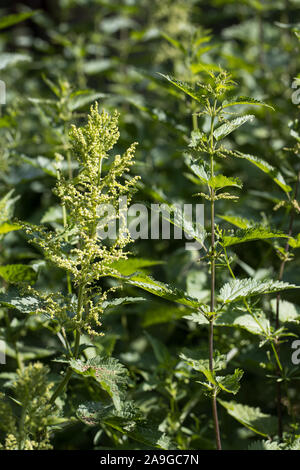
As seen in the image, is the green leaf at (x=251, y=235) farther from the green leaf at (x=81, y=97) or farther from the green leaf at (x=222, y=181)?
the green leaf at (x=81, y=97)

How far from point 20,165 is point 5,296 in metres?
1.07

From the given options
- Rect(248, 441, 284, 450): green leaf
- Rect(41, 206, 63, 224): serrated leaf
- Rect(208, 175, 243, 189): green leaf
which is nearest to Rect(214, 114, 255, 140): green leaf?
Rect(208, 175, 243, 189): green leaf

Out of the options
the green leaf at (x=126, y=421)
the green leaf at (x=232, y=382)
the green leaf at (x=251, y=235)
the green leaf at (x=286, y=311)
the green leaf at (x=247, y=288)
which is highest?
the green leaf at (x=251, y=235)

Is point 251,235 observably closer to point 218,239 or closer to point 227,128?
point 218,239

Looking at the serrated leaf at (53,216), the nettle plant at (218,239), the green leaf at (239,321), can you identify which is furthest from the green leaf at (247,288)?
the serrated leaf at (53,216)

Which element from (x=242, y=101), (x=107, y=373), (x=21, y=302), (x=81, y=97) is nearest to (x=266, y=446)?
(x=107, y=373)

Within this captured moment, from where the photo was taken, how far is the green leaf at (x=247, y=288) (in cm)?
134

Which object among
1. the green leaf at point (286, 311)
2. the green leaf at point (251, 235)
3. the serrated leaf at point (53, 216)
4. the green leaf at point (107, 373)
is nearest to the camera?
the green leaf at point (107, 373)

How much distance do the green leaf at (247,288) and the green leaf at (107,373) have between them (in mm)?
323

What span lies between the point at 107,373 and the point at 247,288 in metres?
0.42

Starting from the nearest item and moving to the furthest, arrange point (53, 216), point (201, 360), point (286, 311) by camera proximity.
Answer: point (201, 360) → point (286, 311) → point (53, 216)

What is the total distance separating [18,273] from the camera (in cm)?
162
